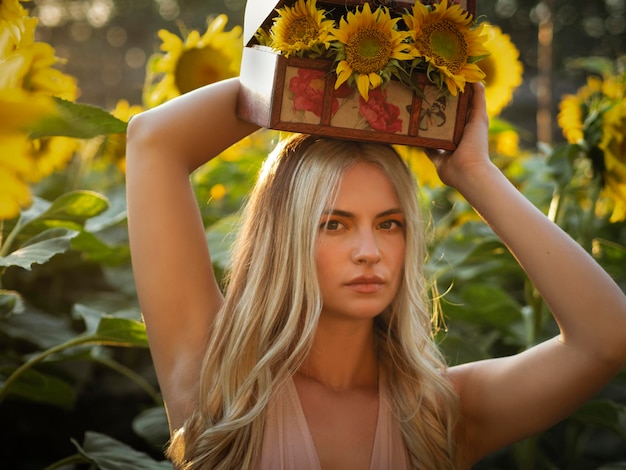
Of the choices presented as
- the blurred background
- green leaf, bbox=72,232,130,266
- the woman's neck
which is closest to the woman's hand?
the woman's neck

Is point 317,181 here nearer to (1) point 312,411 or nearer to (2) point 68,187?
(1) point 312,411

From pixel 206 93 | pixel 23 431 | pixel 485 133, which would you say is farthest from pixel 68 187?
pixel 485 133

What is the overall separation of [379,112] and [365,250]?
0.77ft

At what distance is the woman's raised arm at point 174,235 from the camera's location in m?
1.41

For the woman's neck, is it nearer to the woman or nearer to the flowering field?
the woman

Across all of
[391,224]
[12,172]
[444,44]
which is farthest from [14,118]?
[391,224]

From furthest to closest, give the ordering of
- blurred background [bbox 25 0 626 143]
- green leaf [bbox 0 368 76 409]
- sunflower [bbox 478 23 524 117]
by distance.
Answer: blurred background [bbox 25 0 626 143] → sunflower [bbox 478 23 524 117] → green leaf [bbox 0 368 76 409]

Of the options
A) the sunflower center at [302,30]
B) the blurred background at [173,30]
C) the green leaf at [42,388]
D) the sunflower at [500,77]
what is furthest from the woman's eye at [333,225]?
the blurred background at [173,30]

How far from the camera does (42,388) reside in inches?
65.9

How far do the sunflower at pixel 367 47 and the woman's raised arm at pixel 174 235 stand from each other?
0.35 meters

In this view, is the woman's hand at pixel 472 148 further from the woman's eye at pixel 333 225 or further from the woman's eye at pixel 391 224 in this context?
the woman's eye at pixel 333 225

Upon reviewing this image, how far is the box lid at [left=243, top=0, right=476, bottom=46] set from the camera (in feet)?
4.09

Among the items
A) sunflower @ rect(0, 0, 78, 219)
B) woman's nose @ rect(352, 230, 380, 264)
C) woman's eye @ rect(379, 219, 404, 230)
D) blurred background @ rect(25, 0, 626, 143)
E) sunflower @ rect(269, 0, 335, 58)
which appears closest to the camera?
sunflower @ rect(0, 0, 78, 219)

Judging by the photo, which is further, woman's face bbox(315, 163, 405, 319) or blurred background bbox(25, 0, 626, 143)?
blurred background bbox(25, 0, 626, 143)
